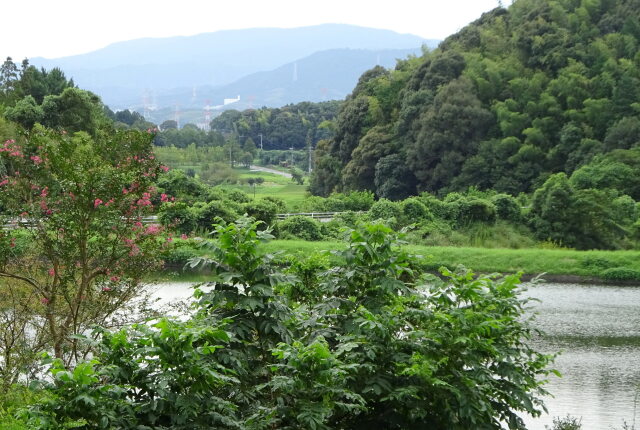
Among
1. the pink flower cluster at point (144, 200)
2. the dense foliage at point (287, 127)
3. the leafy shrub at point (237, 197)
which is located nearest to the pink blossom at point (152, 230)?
the pink flower cluster at point (144, 200)

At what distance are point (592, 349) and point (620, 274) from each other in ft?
36.4

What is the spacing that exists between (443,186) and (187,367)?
41051 millimetres

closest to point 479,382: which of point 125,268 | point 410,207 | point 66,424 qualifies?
point 66,424

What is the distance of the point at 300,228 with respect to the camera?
31.8 meters

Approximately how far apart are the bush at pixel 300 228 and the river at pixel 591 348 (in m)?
8.91

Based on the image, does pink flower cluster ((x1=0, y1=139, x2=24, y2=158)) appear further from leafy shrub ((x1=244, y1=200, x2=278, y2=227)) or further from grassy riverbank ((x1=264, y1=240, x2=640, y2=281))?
leafy shrub ((x1=244, y1=200, x2=278, y2=227))

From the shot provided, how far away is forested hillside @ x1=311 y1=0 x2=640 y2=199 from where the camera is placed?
43.4 m

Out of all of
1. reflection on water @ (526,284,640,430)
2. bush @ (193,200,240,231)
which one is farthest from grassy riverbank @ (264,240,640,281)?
bush @ (193,200,240,231)

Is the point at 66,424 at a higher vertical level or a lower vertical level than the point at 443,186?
higher

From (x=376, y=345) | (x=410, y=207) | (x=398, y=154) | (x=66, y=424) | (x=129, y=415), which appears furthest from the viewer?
A: (x=398, y=154)

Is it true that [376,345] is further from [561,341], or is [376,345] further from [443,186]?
[443,186]

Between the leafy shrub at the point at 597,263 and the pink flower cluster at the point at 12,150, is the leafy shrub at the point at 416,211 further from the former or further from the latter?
the pink flower cluster at the point at 12,150

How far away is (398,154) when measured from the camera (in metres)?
47.7

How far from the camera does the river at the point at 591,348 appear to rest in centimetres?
1211
